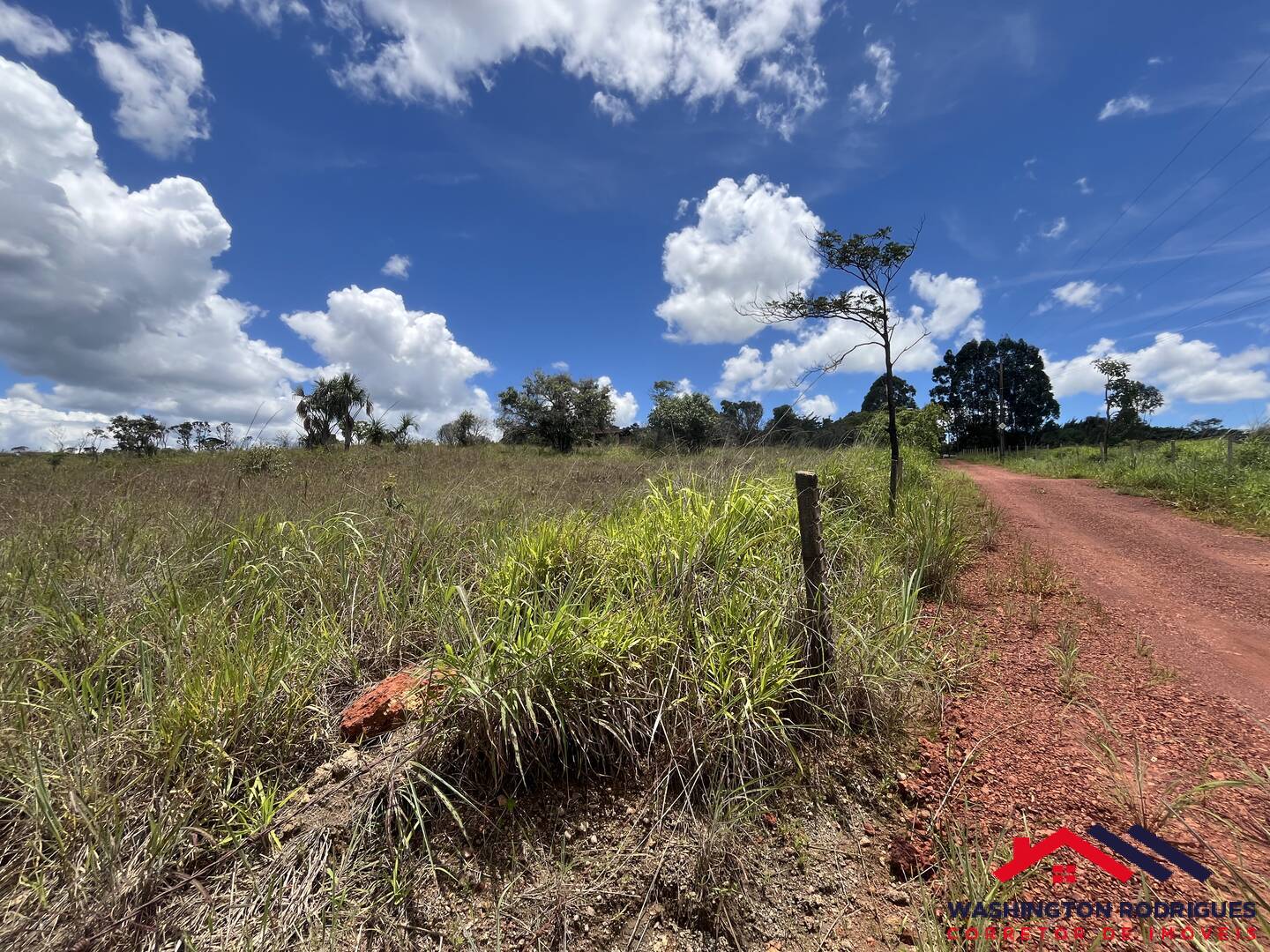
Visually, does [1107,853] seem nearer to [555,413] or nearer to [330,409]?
[330,409]

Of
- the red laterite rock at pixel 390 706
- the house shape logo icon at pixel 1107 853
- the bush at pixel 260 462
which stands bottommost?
the house shape logo icon at pixel 1107 853

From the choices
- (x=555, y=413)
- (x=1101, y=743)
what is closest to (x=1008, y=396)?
(x=555, y=413)

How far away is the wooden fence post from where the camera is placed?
244cm

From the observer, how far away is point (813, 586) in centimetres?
249

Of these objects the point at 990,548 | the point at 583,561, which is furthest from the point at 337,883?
the point at 990,548

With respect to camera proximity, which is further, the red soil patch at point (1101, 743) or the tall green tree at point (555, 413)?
the tall green tree at point (555, 413)

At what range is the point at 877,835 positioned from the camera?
74.6 inches

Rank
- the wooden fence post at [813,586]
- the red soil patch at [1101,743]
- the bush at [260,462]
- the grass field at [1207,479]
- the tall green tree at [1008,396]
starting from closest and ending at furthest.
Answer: the red soil patch at [1101,743] < the wooden fence post at [813,586] < the bush at [260,462] < the grass field at [1207,479] < the tall green tree at [1008,396]

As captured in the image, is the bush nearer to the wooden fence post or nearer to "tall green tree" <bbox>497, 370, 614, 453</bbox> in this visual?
the wooden fence post

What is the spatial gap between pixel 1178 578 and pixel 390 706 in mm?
6698

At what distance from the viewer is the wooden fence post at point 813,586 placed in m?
2.44

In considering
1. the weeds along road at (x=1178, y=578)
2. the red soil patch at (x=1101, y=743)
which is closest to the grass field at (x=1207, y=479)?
the weeds along road at (x=1178, y=578)

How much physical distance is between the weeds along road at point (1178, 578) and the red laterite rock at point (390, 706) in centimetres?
403

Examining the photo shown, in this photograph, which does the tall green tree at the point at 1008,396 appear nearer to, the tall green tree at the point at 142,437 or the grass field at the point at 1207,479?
the grass field at the point at 1207,479
